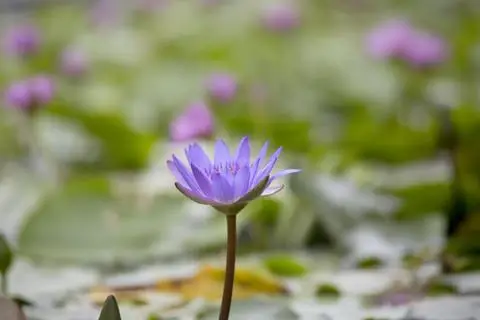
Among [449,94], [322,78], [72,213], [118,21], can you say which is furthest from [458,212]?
[118,21]

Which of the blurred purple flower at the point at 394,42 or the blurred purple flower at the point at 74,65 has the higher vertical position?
the blurred purple flower at the point at 74,65

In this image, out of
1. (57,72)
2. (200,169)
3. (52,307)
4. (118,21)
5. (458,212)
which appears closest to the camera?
(200,169)

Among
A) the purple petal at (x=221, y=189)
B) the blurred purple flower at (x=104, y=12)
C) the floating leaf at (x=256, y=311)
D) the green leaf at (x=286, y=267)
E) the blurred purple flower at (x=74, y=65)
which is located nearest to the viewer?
the purple petal at (x=221, y=189)

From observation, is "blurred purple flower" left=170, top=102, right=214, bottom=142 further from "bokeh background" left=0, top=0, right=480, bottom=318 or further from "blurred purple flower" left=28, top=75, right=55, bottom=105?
"blurred purple flower" left=28, top=75, right=55, bottom=105

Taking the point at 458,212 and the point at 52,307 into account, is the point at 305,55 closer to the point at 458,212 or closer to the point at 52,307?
the point at 458,212

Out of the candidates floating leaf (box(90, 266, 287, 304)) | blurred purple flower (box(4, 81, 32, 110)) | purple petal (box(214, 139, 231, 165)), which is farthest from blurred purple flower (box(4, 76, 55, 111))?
purple petal (box(214, 139, 231, 165))

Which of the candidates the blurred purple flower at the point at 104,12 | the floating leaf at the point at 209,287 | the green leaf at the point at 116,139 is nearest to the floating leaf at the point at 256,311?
the floating leaf at the point at 209,287

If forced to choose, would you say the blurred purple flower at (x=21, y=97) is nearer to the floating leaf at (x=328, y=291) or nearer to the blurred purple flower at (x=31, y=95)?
the blurred purple flower at (x=31, y=95)
